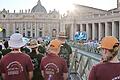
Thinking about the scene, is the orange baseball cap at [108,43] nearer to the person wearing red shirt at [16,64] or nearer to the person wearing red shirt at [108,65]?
the person wearing red shirt at [108,65]

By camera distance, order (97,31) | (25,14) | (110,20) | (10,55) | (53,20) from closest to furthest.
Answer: (10,55) → (110,20) → (97,31) → (53,20) → (25,14)

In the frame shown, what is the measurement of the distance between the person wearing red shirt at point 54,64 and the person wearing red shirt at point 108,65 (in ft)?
6.86

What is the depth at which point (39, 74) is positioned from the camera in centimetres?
820

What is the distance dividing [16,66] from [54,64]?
0.79 metres

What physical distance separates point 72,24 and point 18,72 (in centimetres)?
9093

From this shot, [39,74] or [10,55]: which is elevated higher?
→ [10,55]

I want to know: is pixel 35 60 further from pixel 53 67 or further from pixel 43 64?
pixel 53 67

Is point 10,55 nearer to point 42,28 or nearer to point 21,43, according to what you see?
point 21,43

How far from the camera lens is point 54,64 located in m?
7.34

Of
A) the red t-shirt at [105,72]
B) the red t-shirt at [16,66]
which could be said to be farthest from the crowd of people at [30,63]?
the red t-shirt at [105,72]

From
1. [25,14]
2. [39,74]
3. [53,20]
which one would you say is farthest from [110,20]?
[25,14]

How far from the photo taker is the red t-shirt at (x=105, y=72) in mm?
5246

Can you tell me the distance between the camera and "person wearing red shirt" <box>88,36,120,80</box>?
5234mm

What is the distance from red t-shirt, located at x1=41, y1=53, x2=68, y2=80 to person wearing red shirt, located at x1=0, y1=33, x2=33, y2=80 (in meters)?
0.49
